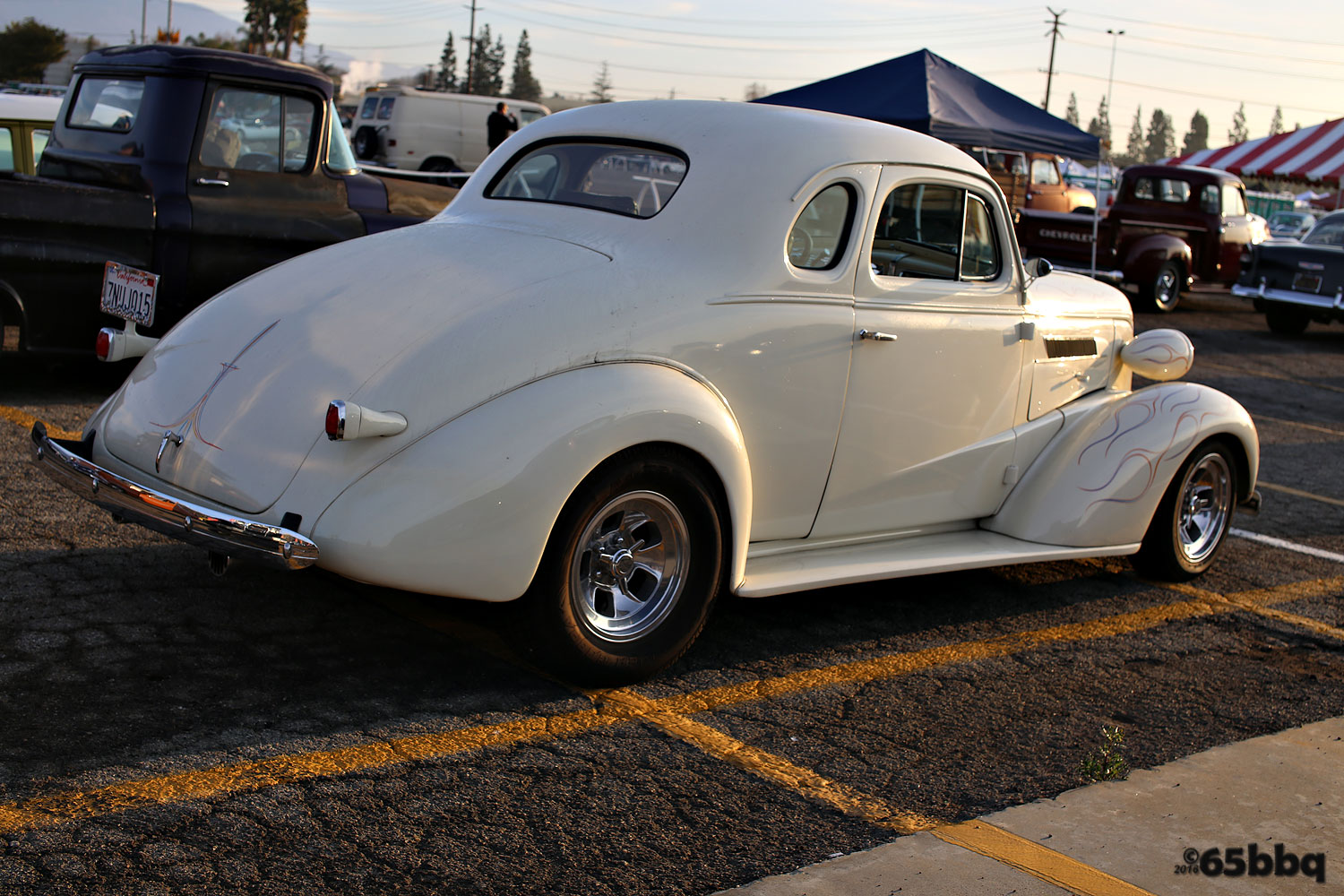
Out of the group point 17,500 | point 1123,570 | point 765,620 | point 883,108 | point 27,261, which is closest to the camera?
point 765,620

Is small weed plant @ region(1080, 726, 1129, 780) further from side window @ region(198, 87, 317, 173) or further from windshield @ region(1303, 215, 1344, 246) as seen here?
windshield @ region(1303, 215, 1344, 246)

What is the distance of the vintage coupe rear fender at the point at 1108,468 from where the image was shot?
17.5 feet

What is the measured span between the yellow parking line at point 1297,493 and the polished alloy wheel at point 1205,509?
2221 mm

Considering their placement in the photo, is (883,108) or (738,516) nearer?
(738,516)

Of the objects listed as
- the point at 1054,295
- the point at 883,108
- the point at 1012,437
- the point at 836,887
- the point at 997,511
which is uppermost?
the point at 883,108

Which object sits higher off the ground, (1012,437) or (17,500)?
(1012,437)

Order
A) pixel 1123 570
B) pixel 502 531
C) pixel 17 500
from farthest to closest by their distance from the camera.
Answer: pixel 1123 570 < pixel 17 500 < pixel 502 531

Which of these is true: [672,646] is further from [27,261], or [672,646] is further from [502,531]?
[27,261]

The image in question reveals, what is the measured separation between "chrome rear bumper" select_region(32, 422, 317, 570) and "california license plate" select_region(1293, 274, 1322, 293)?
16.7 metres

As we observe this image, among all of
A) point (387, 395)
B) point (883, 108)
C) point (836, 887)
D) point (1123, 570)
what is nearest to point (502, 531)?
point (387, 395)

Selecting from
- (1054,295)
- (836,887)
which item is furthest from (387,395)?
(1054,295)

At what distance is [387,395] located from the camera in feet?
Answer: 11.9

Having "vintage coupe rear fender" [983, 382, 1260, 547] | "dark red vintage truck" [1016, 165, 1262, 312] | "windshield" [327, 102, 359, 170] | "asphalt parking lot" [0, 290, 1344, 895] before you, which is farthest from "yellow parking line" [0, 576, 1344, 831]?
"dark red vintage truck" [1016, 165, 1262, 312]

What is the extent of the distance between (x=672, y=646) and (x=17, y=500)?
3063 mm
